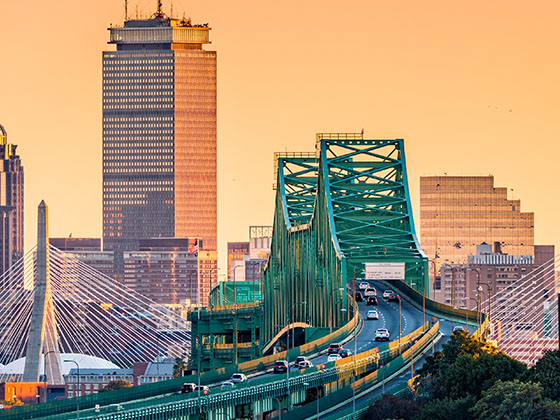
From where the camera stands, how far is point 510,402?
116 m

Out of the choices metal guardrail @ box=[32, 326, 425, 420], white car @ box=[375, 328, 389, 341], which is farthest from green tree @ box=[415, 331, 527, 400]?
white car @ box=[375, 328, 389, 341]

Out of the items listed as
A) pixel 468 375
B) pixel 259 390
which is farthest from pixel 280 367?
pixel 468 375

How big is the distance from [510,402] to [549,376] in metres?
9.33

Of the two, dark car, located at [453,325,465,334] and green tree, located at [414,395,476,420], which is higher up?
dark car, located at [453,325,465,334]

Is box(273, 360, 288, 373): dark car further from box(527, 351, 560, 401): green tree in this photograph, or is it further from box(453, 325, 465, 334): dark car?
box(453, 325, 465, 334): dark car

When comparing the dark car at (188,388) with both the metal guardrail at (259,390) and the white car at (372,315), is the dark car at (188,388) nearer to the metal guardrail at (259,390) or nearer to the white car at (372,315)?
the metal guardrail at (259,390)

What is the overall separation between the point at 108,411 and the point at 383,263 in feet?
240

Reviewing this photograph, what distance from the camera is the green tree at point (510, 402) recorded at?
115688mm

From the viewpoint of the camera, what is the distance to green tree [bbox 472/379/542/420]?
115688mm

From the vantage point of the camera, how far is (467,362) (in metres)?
131

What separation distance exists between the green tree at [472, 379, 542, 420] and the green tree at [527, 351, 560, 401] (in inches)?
157

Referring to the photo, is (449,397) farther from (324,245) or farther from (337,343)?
(324,245)

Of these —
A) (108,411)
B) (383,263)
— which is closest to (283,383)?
(108,411)

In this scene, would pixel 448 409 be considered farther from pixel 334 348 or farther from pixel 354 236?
pixel 354 236
